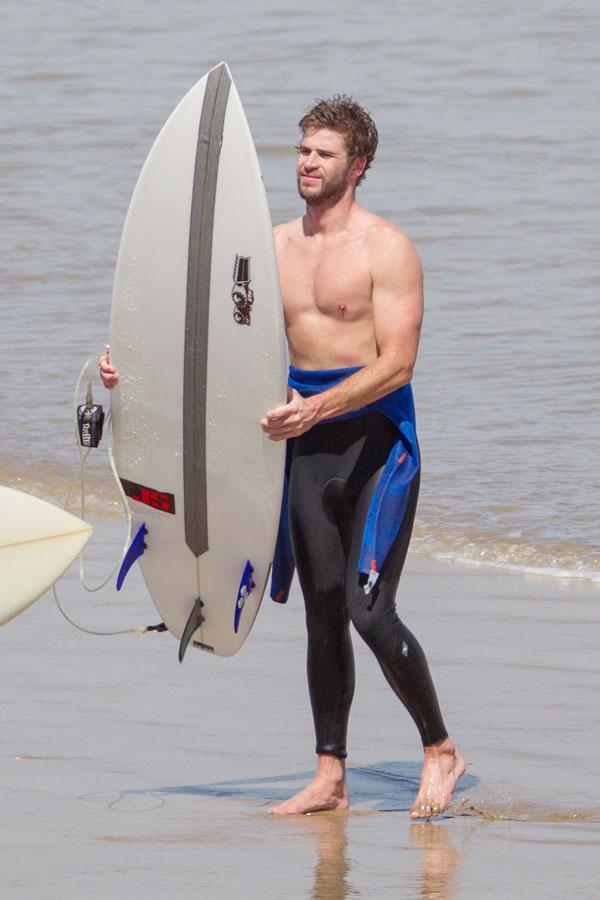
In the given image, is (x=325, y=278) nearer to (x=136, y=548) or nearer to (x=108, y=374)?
(x=108, y=374)

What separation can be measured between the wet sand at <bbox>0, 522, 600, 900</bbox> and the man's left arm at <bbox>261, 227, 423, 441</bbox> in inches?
38.5

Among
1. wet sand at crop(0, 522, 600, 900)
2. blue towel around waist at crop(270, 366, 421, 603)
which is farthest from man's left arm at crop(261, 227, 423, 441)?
wet sand at crop(0, 522, 600, 900)

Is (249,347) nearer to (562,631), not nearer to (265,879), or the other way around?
(265,879)

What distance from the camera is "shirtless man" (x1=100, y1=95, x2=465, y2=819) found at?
416 cm

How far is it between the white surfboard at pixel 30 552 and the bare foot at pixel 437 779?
1066 millimetres

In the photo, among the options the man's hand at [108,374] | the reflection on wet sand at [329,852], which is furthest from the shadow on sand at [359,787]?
the man's hand at [108,374]

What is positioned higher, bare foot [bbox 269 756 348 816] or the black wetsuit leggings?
the black wetsuit leggings

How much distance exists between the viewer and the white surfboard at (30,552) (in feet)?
15.0

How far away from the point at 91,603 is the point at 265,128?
34.3 feet

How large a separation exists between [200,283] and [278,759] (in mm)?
1292

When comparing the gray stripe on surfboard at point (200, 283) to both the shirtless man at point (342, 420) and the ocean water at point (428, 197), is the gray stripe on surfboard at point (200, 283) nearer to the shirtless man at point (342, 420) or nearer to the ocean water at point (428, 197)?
the shirtless man at point (342, 420)

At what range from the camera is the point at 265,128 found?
52.4 feet

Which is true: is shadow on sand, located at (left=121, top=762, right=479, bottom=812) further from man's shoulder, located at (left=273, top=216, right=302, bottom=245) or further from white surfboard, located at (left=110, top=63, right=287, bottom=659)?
man's shoulder, located at (left=273, top=216, right=302, bottom=245)

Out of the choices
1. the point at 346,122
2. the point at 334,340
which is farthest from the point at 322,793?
the point at 346,122
